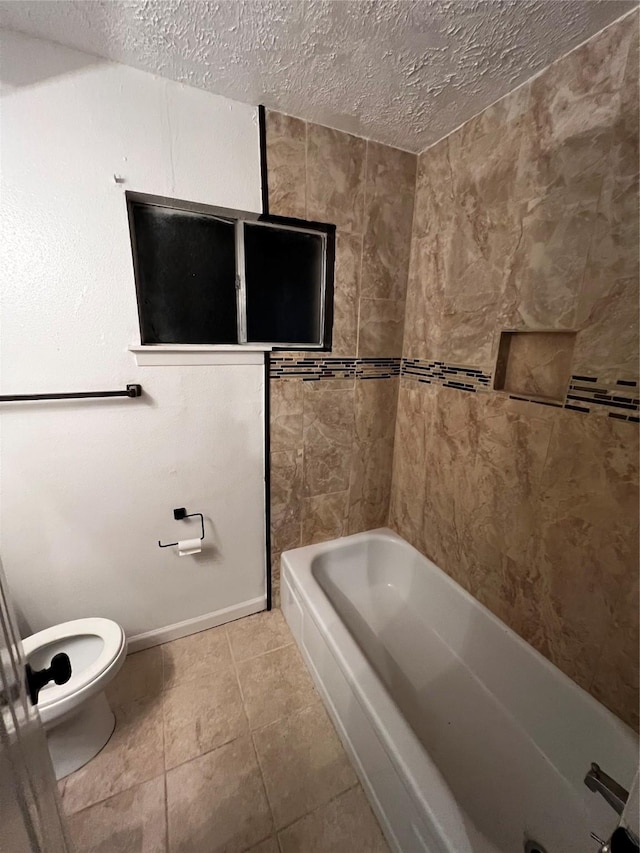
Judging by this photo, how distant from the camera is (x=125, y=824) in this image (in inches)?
39.9

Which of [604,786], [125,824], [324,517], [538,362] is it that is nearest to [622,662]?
[604,786]

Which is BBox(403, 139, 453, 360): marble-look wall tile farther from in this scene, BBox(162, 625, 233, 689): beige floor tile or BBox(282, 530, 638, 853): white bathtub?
BBox(162, 625, 233, 689): beige floor tile

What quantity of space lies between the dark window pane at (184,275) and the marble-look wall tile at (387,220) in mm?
639

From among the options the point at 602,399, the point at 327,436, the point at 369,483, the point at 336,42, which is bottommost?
the point at 369,483

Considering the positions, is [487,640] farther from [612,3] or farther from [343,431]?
[612,3]

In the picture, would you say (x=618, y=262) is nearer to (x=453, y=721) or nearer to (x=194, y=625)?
(x=453, y=721)

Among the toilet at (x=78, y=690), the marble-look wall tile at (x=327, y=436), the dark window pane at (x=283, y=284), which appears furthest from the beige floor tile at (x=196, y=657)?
the dark window pane at (x=283, y=284)

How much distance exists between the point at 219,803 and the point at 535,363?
1.83 meters

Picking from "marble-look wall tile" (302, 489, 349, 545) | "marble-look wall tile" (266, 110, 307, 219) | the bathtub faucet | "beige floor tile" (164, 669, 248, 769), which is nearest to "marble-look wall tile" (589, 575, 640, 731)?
the bathtub faucet

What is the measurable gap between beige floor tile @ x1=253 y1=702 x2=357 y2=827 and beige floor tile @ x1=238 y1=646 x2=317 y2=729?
4 centimetres

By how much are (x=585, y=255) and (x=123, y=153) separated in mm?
1551

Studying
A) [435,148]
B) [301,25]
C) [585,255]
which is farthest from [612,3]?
[301,25]

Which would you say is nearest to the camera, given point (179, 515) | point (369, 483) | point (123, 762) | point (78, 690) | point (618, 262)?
point (618, 262)

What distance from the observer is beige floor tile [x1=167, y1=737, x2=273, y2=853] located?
3.25ft
